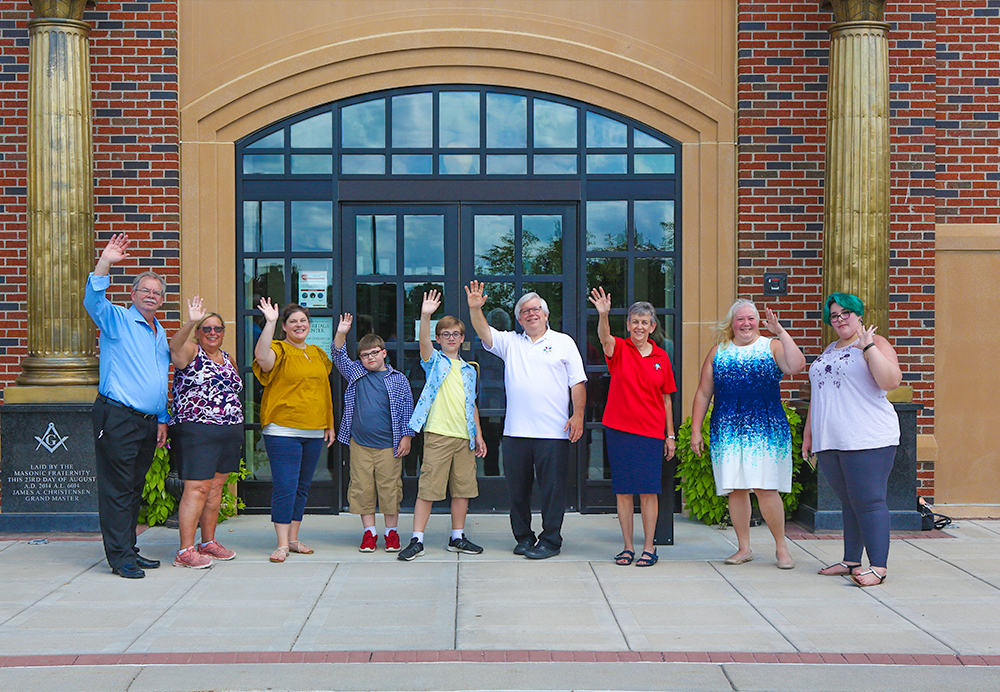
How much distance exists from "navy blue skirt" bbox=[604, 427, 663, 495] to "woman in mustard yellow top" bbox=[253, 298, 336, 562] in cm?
202

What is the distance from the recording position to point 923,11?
8195 millimetres

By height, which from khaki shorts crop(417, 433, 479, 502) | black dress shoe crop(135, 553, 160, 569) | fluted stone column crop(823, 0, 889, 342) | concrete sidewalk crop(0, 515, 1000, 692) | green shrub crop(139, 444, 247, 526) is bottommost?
concrete sidewalk crop(0, 515, 1000, 692)

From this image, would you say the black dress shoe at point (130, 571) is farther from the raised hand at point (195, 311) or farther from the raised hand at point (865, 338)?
the raised hand at point (865, 338)

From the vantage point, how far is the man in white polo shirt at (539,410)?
21.8 feet

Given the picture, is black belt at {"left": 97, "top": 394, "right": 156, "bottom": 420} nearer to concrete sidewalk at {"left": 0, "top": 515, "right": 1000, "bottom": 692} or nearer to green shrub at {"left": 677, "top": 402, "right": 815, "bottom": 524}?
concrete sidewalk at {"left": 0, "top": 515, "right": 1000, "bottom": 692}

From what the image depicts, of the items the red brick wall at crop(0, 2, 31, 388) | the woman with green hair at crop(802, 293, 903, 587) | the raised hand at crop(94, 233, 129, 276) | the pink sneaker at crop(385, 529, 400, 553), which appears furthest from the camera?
the red brick wall at crop(0, 2, 31, 388)

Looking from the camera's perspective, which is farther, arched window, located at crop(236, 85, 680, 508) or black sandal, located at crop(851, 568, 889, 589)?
arched window, located at crop(236, 85, 680, 508)

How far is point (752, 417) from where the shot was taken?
6.32m

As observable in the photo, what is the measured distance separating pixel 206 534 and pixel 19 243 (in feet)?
10.8

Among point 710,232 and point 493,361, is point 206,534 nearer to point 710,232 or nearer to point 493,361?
point 493,361

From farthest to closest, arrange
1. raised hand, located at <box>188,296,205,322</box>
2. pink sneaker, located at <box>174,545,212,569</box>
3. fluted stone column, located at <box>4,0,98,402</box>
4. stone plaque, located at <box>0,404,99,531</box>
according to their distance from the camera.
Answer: fluted stone column, located at <box>4,0,98,402</box>, stone plaque, located at <box>0,404,99,531</box>, pink sneaker, located at <box>174,545,212,569</box>, raised hand, located at <box>188,296,205,322</box>

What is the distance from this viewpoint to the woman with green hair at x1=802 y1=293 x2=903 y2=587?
235 inches

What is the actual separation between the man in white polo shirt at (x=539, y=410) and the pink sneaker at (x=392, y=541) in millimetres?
842

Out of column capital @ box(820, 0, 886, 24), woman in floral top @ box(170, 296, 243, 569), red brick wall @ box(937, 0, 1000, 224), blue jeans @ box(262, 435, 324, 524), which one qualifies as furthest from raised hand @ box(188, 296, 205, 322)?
red brick wall @ box(937, 0, 1000, 224)
